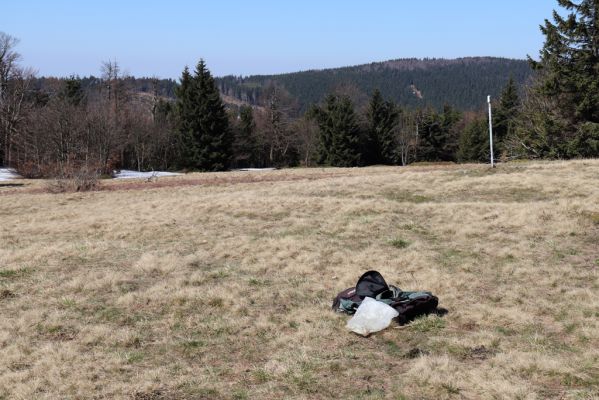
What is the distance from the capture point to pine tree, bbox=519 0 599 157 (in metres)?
30.9

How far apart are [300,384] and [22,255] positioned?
30.5 ft

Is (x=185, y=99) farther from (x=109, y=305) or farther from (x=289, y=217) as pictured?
(x=109, y=305)

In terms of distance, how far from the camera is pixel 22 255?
12.2 metres

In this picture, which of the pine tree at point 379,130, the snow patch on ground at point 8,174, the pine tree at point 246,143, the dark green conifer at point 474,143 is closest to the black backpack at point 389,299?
the snow patch on ground at point 8,174

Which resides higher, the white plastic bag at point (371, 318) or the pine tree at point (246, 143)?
the pine tree at point (246, 143)

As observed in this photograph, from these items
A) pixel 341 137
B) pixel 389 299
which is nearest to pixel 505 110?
pixel 341 137

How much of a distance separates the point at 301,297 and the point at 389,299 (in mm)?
1819

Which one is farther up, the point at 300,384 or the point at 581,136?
the point at 581,136

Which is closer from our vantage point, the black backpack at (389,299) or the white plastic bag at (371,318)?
the white plastic bag at (371,318)

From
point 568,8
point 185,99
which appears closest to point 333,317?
point 568,8

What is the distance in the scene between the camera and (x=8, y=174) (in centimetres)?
4681

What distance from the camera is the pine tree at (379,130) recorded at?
6862cm

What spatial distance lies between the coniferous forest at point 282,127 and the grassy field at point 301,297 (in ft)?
55.4

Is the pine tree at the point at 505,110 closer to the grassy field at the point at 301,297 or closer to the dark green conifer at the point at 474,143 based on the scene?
the dark green conifer at the point at 474,143
